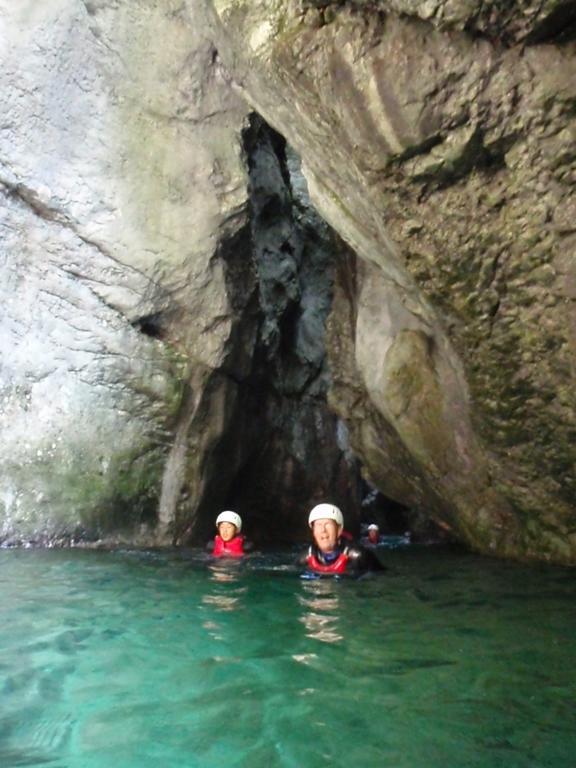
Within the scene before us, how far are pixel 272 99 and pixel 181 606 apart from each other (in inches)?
186

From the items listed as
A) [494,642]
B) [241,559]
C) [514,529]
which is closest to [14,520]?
[241,559]

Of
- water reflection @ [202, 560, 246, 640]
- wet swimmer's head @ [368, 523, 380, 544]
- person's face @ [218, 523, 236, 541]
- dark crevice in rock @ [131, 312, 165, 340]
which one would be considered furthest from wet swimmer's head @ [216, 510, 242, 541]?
wet swimmer's head @ [368, 523, 380, 544]

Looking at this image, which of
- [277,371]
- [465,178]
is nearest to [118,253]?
[277,371]

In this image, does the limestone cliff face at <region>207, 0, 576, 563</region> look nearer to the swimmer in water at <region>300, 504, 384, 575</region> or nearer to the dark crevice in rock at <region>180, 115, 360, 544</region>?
the swimmer in water at <region>300, 504, 384, 575</region>

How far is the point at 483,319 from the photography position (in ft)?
23.4

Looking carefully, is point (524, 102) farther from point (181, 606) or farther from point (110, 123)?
point (110, 123)

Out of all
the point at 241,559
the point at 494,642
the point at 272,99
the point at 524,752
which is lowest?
the point at 524,752

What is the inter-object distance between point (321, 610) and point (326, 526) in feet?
7.62

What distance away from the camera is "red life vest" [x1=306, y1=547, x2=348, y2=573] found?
8133mm

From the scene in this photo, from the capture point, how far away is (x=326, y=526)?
8.26 metres

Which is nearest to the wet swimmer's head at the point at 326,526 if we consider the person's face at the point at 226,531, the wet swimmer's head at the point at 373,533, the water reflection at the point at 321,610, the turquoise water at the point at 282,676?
the water reflection at the point at 321,610

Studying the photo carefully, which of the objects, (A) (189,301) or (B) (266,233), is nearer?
(A) (189,301)

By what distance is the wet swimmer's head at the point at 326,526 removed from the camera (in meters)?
8.28

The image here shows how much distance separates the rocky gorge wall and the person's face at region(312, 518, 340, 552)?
1.91m
